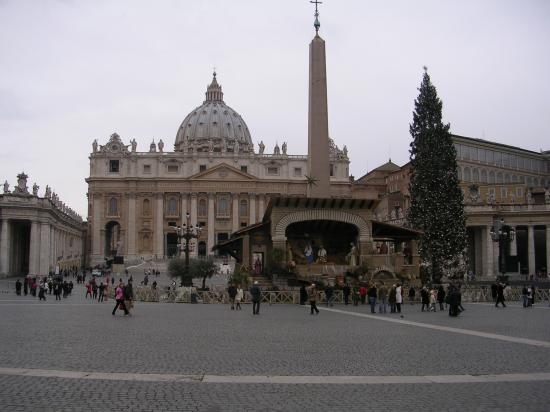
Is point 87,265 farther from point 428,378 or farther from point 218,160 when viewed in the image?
point 428,378

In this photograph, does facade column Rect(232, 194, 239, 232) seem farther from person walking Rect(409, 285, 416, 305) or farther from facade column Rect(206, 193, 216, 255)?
person walking Rect(409, 285, 416, 305)

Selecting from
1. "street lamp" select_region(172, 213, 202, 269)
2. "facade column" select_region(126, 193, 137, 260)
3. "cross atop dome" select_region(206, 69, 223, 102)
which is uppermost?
"cross atop dome" select_region(206, 69, 223, 102)

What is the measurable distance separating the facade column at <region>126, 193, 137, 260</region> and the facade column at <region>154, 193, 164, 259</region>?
353cm

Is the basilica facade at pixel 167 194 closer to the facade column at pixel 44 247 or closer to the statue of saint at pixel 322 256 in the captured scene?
the facade column at pixel 44 247

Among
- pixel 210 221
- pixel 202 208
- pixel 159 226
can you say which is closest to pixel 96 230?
pixel 159 226

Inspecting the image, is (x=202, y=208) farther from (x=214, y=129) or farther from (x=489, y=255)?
(x=489, y=255)

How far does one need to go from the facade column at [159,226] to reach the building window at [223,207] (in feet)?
30.1

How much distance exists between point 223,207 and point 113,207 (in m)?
18.2

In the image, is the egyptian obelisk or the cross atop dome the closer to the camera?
the egyptian obelisk

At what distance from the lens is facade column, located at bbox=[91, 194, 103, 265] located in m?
102

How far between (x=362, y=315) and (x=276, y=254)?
12201 millimetres

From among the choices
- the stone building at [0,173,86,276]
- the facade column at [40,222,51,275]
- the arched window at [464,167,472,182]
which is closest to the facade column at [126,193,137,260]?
the stone building at [0,173,86,276]

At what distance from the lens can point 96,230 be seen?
103750 mm

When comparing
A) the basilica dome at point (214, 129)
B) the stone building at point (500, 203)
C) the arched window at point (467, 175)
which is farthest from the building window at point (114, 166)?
the arched window at point (467, 175)
